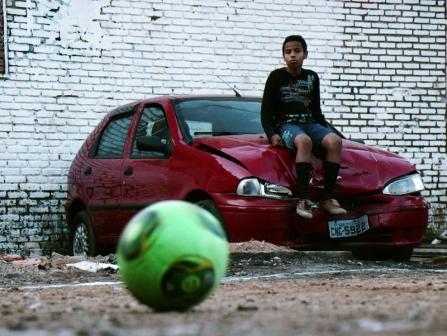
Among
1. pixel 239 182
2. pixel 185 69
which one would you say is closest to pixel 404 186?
pixel 239 182

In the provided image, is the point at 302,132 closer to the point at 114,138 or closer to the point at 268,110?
the point at 268,110

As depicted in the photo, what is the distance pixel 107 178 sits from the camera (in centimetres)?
971

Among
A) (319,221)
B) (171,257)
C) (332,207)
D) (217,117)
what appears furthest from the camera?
(217,117)

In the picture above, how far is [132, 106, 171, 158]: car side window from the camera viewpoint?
919 centimetres

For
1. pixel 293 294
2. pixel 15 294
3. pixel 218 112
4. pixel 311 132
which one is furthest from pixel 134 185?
pixel 293 294

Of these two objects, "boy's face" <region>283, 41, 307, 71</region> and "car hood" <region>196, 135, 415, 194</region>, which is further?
"boy's face" <region>283, 41, 307, 71</region>

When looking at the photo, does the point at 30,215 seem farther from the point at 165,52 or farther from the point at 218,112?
the point at 218,112

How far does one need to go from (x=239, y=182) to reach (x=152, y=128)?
168cm

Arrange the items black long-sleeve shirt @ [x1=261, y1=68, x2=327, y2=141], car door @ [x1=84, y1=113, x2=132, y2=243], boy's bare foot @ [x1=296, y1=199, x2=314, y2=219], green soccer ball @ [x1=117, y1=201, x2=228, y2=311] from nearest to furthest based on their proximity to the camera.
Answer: green soccer ball @ [x1=117, y1=201, x2=228, y2=311], boy's bare foot @ [x1=296, y1=199, x2=314, y2=219], black long-sleeve shirt @ [x1=261, y1=68, x2=327, y2=141], car door @ [x1=84, y1=113, x2=132, y2=243]

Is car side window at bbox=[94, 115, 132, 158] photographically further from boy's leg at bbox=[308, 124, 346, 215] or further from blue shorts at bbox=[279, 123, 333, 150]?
boy's leg at bbox=[308, 124, 346, 215]

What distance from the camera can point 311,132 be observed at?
28.7 ft

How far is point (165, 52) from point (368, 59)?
275 cm

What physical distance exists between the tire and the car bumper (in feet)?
0.64

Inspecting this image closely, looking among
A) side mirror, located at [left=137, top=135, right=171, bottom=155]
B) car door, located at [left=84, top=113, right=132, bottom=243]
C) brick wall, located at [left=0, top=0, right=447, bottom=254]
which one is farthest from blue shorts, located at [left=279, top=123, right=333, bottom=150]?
brick wall, located at [left=0, top=0, right=447, bottom=254]
